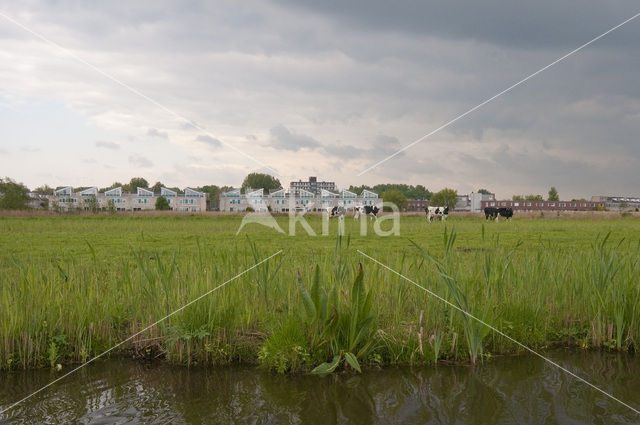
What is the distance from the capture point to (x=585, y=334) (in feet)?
19.9

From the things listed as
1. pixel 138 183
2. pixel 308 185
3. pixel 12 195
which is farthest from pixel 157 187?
pixel 308 185

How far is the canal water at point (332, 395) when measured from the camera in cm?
396

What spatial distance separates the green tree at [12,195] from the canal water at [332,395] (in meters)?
87.4

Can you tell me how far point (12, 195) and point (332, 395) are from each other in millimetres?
92445

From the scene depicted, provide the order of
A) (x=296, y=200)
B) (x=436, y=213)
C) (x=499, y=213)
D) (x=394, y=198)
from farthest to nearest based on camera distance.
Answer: (x=394, y=198), (x=499, y=213), (x=436, y=213), (x=296, y=200)

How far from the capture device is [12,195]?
78312mm

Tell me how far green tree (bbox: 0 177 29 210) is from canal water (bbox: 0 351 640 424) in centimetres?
8743

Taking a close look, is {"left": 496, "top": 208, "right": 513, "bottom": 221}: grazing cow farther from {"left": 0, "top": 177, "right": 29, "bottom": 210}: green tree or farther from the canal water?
{"left": 0, "top": 177, "right": 29, "bottom": 210}: green tree

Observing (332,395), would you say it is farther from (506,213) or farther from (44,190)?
(44,190)

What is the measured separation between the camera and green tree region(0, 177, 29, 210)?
7662 centimetres

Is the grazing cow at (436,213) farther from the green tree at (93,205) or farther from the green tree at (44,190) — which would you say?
the green tree at (44,190)

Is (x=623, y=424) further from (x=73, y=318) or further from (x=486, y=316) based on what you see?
(x=73, y=318)

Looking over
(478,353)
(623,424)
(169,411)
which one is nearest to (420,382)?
(478,353)

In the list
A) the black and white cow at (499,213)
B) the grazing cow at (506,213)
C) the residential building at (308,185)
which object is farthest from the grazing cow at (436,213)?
the residential building at (308,185)
